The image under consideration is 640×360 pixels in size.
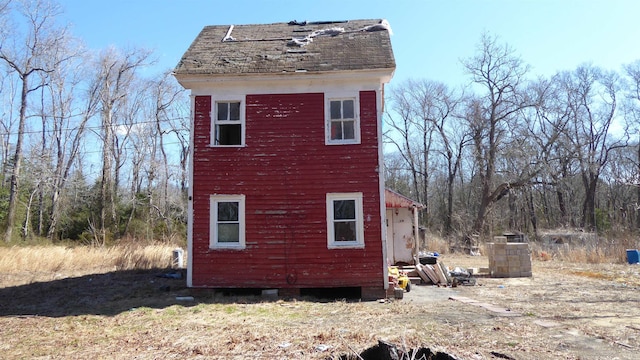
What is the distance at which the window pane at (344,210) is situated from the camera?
11305 millimetres

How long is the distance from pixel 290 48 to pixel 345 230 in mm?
5798

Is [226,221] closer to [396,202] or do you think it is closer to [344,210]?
[344,210]

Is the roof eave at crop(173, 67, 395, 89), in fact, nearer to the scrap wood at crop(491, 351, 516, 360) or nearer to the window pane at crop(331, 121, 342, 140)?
the window pane at crop(331, 121, 342, 140)

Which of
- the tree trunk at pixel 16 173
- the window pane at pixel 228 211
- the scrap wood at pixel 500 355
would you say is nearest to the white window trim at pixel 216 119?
the window pane at pixel 228 211

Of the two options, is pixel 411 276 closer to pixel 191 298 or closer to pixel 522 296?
pixel 522 296

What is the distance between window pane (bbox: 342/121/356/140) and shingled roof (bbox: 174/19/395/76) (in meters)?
1.42

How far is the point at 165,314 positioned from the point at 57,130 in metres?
33.7

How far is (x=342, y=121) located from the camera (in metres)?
11.7

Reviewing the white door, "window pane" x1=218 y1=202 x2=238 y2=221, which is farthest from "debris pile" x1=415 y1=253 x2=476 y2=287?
"window pane" x1=218 y1=202 x2=238 y2=221

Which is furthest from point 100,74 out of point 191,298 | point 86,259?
point 191,298

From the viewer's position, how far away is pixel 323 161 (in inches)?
449

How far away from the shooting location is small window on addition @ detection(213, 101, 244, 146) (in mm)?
11789

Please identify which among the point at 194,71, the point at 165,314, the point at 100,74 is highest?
the point at 100,74

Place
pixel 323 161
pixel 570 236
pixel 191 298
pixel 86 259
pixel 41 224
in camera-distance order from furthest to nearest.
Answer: pixel 41 224
pixel 570 236
pixel 86 259
pixel 323 161
pixel 191 298
